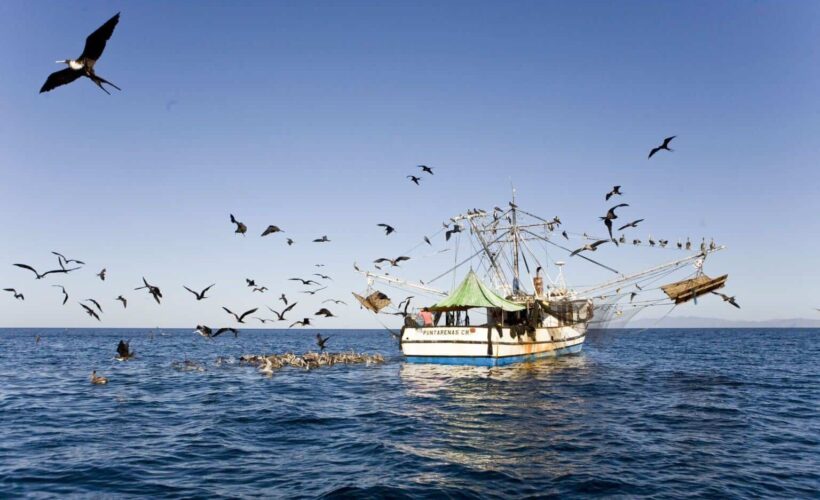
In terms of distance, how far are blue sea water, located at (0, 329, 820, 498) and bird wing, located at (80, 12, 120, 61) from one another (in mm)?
8403

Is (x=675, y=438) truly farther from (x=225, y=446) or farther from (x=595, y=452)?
(x=225, y=446)

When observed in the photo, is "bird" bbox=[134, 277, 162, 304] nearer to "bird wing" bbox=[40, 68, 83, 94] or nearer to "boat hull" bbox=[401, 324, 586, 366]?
"bird wing" bbox=[40, 68, 83, 94]

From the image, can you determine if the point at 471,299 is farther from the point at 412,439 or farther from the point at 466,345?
the point at 412,439

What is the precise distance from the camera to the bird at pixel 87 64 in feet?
25.9

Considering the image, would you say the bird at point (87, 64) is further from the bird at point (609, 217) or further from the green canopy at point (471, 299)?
the green canopy at point (471, 299)

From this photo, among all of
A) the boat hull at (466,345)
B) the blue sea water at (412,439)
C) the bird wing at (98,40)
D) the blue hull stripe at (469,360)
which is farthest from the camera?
the blue hull stripe at (469,360)

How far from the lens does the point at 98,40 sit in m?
8.10

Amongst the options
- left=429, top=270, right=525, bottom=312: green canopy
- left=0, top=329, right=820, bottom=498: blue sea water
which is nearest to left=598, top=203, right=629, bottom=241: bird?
left=0, top=329, right=820, bottom=498: blue sea water

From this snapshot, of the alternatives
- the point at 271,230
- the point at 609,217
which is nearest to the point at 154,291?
the point at 271,230

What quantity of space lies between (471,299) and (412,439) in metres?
20.0

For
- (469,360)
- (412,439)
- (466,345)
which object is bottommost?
(412,439)

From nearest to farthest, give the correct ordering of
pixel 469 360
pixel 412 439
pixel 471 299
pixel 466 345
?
pixel 412 439 < pixel 466 345 < pixel 469 360 < pixel 471 299

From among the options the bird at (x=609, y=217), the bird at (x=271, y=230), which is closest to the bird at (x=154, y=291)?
the bird at (x=271, y=230)

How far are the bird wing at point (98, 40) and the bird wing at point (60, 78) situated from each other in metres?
0.33
